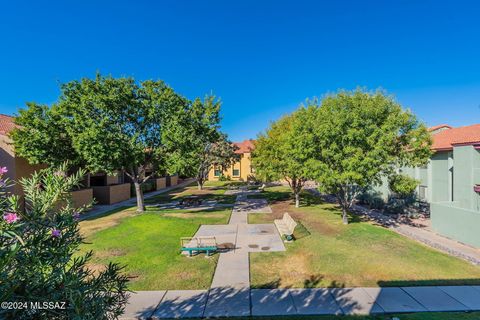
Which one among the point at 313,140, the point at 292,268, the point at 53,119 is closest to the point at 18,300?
the point at 292,268

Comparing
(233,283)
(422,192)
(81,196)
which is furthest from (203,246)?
(422,192)

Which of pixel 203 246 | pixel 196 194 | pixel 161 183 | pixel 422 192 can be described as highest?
pixel 422 192

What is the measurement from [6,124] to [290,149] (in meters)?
25.0

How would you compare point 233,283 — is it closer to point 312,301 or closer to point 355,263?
point 312,301

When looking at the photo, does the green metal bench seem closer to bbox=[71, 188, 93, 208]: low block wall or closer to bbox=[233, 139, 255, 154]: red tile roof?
bbox=[71, 188, 93, 208]: low block wall

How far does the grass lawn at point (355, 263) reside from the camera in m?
9.35

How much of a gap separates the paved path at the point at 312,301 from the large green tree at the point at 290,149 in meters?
8.83

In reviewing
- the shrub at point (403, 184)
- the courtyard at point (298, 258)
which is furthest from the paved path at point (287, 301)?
the shrub at point (403, 184)

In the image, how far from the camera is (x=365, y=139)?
15.1m

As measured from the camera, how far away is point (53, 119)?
1938cm

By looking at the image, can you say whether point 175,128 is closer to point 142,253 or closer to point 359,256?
point 142,253

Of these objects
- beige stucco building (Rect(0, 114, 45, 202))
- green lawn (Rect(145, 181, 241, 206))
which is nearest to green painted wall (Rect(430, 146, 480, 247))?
green lawn (Rect(145, 181, 241, 206))

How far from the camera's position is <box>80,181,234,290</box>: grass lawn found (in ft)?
32.1

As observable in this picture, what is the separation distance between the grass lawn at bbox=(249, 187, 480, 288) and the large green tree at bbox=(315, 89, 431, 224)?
3.31 m
